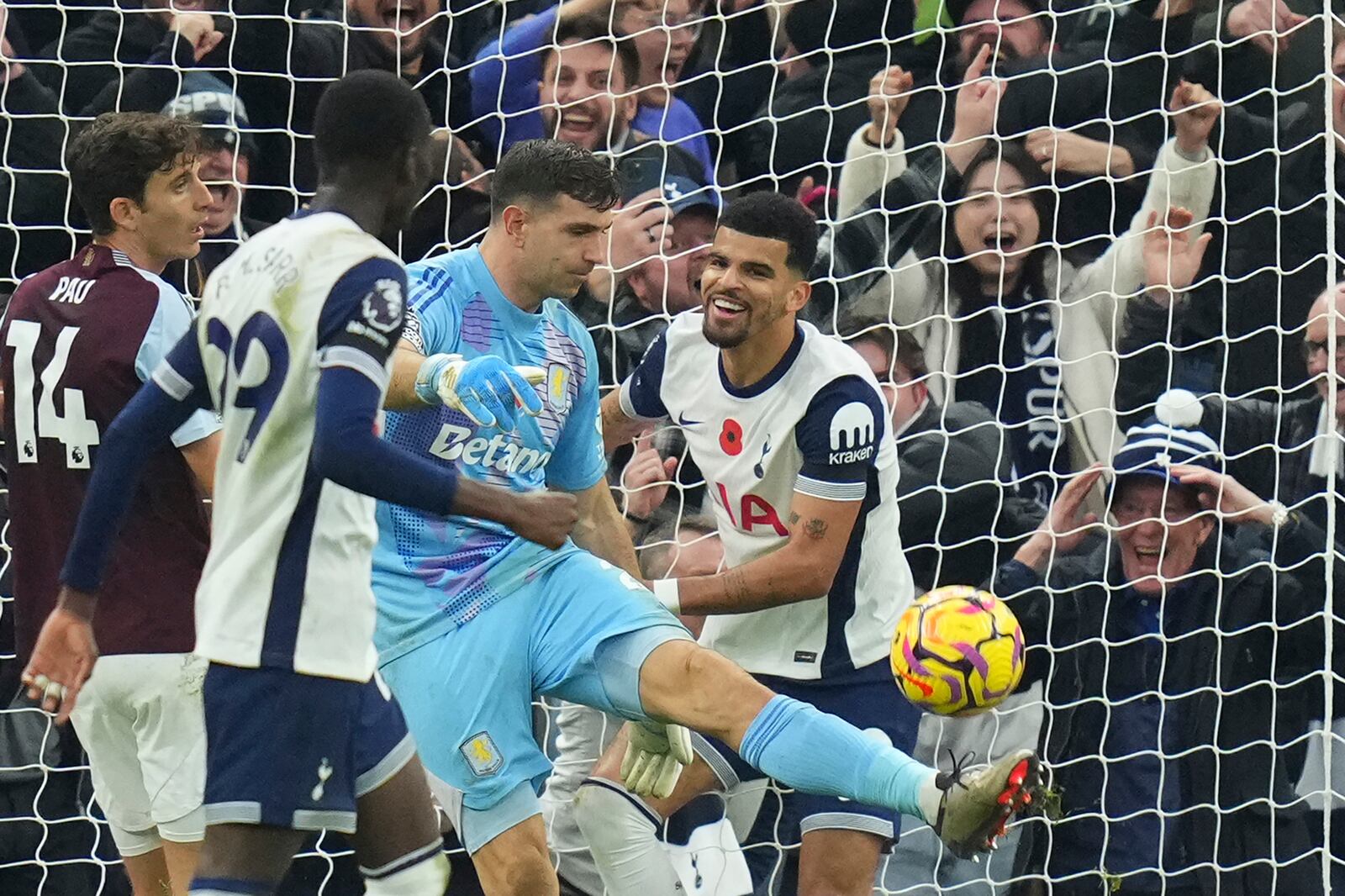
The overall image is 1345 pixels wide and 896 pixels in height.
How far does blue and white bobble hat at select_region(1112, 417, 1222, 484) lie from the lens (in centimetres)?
584

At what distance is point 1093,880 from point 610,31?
3.26 m

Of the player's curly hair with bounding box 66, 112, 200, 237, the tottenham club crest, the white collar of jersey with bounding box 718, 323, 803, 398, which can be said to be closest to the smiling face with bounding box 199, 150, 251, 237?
the player's curly hair with bounding box 66, 112, 200, 237

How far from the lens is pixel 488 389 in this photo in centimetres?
348

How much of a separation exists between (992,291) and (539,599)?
2.67 metres

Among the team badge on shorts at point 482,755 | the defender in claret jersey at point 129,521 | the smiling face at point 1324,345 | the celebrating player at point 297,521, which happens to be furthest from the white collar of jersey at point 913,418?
the celebrating player at point 297,521

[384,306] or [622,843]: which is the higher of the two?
[384,306]

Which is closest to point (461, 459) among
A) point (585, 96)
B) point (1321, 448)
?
point (585, 96)

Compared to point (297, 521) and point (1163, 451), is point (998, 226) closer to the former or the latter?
point (1163, 451)

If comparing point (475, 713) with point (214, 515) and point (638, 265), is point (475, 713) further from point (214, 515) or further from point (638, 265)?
point (638, 265)

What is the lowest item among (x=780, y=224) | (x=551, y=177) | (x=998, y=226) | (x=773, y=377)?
(x=998, y=226)

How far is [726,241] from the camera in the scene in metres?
4.95

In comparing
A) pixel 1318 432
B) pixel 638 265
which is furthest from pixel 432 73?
pixel 1318 432

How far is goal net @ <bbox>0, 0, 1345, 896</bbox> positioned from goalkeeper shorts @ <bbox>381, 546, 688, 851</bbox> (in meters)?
1.03

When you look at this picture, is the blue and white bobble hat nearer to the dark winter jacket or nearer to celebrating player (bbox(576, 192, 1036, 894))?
celebrating player (bbox(576, 192, 1036, 894))
